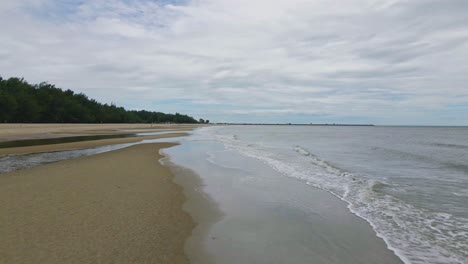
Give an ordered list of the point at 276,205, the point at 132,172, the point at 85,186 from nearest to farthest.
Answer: the point at 276,205 < the point at 85,186 < the point at 132,172

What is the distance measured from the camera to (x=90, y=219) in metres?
5.98

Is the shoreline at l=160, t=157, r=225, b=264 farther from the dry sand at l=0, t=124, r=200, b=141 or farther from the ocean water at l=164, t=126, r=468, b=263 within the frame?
the dry sand at l=0, t=124, r=200, b=141

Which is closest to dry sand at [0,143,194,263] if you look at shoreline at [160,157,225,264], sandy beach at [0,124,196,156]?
shoreline at [160,157,225,264]

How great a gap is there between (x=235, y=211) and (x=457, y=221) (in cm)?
502

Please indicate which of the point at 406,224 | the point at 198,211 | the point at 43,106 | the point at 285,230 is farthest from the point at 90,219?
the point at 43,106

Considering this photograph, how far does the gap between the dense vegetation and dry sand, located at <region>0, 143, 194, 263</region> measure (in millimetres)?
56498

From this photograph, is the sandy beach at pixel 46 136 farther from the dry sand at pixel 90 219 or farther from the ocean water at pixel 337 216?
the ocean water at pixel 337 216

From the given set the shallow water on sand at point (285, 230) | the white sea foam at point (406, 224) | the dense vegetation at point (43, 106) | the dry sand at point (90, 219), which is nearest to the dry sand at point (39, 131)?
the dense vegetation at point (43, 106)

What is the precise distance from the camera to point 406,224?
21.5ft

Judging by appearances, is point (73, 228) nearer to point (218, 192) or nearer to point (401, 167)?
point (218, 192)

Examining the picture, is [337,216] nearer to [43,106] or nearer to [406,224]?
[406,224]

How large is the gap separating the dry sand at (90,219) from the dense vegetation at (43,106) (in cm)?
5650

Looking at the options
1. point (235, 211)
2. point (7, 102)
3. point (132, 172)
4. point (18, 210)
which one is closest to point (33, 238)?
point (18, 210)

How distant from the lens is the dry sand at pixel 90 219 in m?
4.47
